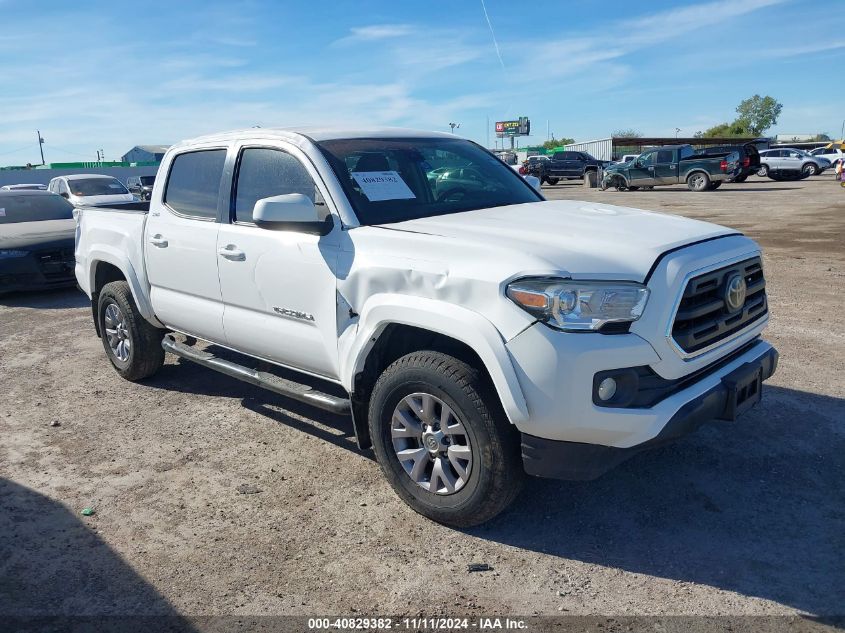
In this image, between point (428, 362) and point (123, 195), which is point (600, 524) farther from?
point (123, 195)

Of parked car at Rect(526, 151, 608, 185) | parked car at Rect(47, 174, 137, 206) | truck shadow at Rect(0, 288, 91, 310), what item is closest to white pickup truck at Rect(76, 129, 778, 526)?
truck shadow at Rect(0, 288, 91, 310)

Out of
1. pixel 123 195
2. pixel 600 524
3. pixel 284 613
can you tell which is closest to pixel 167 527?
pixel 284 613

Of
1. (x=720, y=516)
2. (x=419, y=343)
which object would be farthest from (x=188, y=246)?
(x=720, y=516)

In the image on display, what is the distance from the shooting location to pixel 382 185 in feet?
13.1

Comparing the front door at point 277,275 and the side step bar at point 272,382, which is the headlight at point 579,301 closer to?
the front door at point 277,275

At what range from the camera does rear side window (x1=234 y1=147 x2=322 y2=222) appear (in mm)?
4062

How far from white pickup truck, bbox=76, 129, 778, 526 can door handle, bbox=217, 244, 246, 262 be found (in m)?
0.03

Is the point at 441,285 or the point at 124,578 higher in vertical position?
the point at 441,285

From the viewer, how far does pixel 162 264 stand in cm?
505

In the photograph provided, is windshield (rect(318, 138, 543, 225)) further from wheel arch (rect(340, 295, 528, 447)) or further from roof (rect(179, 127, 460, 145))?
wheel arch (rect(340, 295, 528, 447))

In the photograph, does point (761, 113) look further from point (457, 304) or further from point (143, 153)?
point (457, 304)

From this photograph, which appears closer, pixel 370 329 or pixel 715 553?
pixel 715 553

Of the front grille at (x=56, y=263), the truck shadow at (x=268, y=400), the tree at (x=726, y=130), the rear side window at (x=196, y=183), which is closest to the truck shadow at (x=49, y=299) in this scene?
the front grille at (x=56, y=263)

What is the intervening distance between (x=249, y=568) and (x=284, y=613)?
1.32 ft
